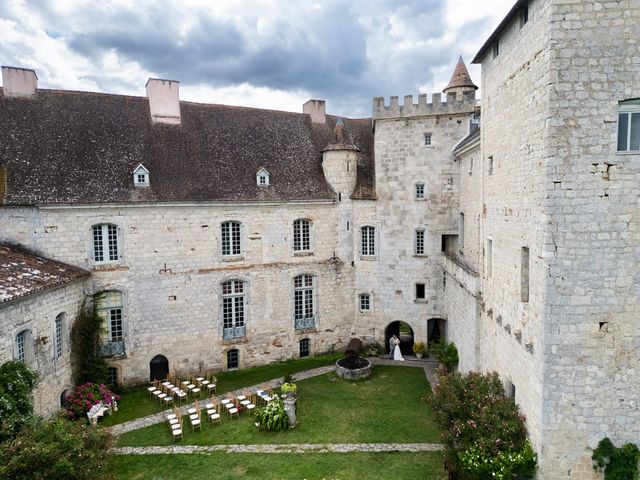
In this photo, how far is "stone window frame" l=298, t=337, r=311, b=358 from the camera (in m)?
24.9

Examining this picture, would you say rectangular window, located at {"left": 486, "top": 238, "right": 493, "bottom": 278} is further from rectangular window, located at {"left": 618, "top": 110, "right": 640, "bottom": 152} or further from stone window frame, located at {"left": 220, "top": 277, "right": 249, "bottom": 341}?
stone window frame, located at {"left": 220, "top": 277, "right": 249, "bottom": 341}

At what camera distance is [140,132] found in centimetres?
2262

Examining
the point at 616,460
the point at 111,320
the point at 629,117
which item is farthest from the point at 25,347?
the point at 629,117

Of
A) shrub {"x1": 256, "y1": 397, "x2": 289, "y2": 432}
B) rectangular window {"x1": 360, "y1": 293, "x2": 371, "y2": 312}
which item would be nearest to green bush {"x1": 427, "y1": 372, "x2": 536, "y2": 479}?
shrub {"x1": 256, "y1": 397, "x2": 289, "y2": 432}

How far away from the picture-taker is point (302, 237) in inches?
967

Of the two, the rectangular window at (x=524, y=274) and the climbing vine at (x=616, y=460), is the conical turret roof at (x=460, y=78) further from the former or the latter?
the climbing vine at (x=616, y=460)

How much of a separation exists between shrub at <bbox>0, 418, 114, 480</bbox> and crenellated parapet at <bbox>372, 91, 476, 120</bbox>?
779 inches

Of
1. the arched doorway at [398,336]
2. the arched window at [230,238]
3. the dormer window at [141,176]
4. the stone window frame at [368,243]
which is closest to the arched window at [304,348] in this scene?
the arched doorway at [398,336]

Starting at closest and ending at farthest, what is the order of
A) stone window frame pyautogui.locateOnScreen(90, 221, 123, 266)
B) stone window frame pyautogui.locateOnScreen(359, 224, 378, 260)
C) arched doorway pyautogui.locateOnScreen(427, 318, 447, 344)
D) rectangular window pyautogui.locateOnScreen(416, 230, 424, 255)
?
1. stone window frame pyautogui.locateOnScreen(90, 221, 123, 266)
2. rectangular window pyautogui.locateOnScreen(416, 230, 424, 255)
3. stone window frame pyautogui.locateOnScreen(359, 224, 378, 260)
4. arched doorway pyautogui.locateOnScreen(427, 318, 447, 344)

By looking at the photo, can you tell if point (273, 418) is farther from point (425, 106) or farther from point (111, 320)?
point (425, 106)

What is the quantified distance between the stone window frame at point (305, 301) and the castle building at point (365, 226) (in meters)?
0.12

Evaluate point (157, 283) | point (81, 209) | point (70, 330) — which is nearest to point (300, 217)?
point (157, 283)

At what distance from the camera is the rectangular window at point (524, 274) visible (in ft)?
42.4

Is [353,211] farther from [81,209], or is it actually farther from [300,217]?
[81,209]
